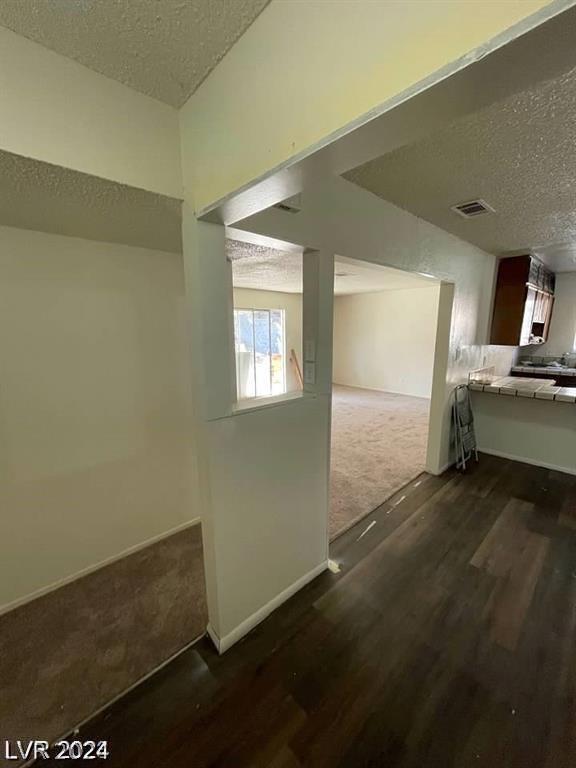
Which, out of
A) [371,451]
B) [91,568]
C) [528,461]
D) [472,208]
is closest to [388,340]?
[371,451]

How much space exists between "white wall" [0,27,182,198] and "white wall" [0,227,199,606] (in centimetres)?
98

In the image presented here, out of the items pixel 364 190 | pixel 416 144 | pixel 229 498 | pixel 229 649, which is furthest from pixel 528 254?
pixel 229 649

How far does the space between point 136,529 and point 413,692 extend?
76.0 inches

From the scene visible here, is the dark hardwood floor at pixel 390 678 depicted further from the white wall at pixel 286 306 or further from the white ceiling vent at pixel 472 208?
the white wall at pixel 286 306

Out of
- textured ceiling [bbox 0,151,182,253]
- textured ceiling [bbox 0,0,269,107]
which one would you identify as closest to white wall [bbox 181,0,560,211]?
textured ceiling [bbox 0,0,269,107]

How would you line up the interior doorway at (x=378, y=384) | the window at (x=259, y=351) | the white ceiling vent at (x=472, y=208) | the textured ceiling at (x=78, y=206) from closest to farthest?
the textured ceiling at (x=78, y=206), the white ceiling vent at (x=472, y=208), the interior doorway at (x=378, y=384), the window at (x=259, y=351)

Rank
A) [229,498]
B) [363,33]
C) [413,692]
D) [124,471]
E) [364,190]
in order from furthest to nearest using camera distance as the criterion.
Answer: [124,471] → [364,190] → [229,498] → [413,692] → [363,33]

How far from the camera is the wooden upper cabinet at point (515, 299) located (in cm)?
343

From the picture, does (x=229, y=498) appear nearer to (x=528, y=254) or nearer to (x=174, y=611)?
(x=174, y=611)

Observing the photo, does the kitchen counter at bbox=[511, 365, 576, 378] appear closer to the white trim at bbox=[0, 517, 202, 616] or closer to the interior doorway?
the interior doorway

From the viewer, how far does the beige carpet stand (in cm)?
284

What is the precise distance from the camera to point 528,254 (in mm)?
3338

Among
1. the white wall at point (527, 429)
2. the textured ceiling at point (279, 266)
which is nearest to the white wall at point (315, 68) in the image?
the textured ceiling at point (279, 266)

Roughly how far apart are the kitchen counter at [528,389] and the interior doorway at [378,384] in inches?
41.7
